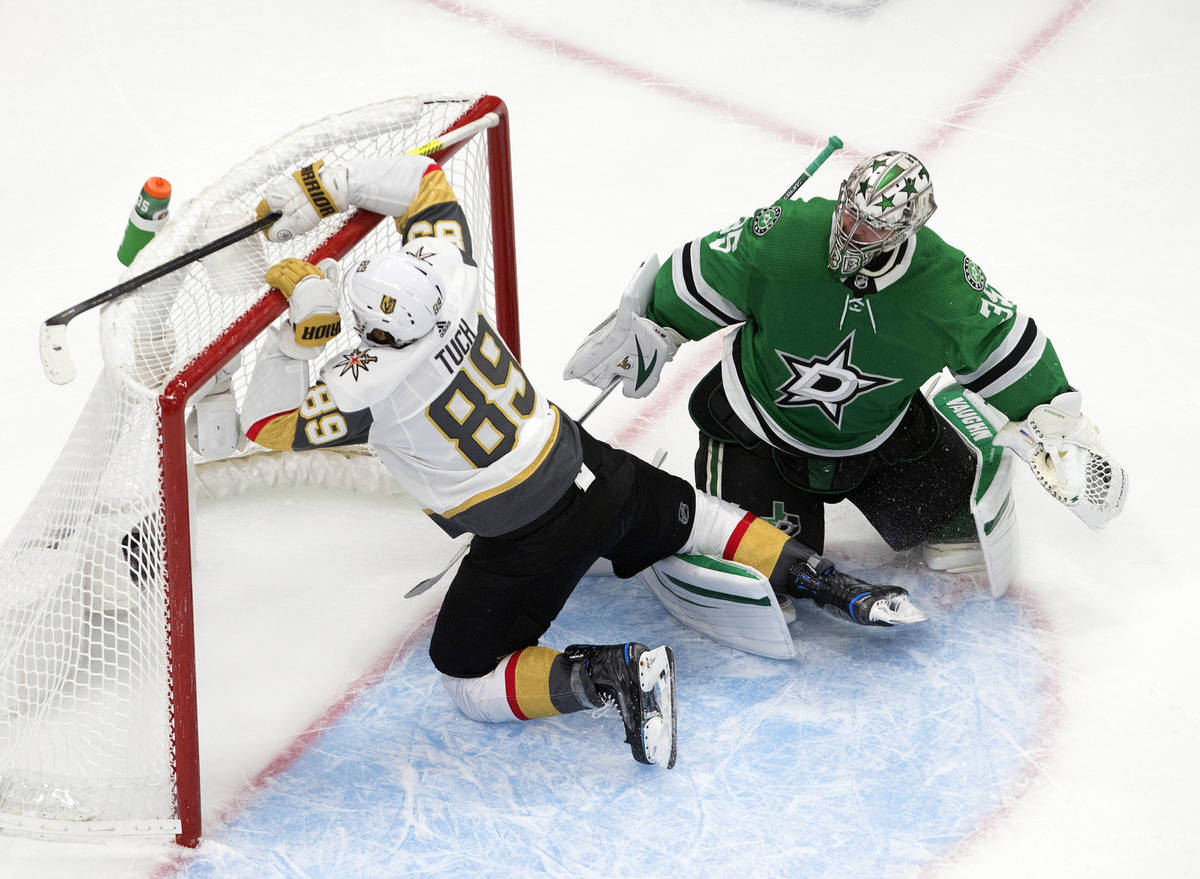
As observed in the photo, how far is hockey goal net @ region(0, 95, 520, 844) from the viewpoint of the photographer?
250 cm

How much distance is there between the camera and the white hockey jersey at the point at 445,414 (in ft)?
8.48

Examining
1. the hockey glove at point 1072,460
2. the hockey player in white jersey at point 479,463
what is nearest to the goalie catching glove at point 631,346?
the hockey player in white jersey at point 479,463

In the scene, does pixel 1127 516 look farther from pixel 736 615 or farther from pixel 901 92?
pixel 901 92

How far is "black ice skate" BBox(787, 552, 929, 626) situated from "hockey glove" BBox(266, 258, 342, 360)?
109 cm

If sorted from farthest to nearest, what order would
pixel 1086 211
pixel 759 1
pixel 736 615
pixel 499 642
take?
pixel 759 1
pixel 1086 211
pixel 736 615
pixel 499 642

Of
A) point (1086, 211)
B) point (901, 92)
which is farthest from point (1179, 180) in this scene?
point (901, 92)

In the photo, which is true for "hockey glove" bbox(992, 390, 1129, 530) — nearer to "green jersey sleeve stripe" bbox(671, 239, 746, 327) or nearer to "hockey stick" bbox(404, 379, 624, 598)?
"green jersey sleeve stripe" bbox(671, 239, 746, 327)

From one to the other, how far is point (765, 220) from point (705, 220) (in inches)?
57.8

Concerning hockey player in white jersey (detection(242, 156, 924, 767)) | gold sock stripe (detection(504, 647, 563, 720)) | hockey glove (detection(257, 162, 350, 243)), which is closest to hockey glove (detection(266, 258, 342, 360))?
hockey player in white jersey (detection(242, 156, 924, 767))

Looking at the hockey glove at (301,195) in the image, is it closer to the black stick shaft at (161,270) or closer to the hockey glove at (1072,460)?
the black stick shaft at (161,270)

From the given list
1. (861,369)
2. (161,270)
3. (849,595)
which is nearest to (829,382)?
(861,369)

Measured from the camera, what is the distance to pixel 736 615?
3.09 metres

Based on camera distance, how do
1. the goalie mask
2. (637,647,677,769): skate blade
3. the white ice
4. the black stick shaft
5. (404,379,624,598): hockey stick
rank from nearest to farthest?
1. the black stick shaft
2. the goalie mask
3. (637,647,677,769): skate blade
4. the white ice
5. (404,379,624,598): hockey stick

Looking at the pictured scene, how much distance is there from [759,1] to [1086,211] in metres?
1.44
